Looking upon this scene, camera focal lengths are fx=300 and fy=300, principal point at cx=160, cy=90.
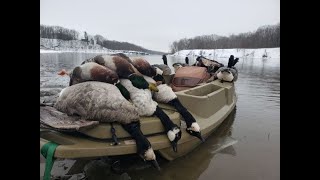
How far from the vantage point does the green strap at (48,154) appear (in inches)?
117

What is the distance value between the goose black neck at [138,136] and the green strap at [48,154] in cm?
75

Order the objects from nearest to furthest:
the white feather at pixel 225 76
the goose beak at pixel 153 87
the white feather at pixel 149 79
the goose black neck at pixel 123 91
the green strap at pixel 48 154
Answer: the green strap at pixel 48 154, the goose black neck at pixel 123 91, the goose beak at pixel 153 87, the white feather at pixel 149 79, the white feather at pixel 225 76

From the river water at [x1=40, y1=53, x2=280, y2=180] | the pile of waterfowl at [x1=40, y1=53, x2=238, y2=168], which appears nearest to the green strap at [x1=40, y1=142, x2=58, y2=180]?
the pile of waterfowl at [x1=40, y1=53, x2=238, y2=168]

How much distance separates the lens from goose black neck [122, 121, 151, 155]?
318 cm

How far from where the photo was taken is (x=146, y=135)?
3.45m

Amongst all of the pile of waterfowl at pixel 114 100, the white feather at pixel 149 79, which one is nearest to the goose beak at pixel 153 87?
the pile of waterfowl at pixel 114 100

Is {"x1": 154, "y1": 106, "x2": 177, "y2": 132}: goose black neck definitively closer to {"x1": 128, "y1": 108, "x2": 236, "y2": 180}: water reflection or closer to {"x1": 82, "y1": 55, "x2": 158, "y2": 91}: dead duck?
{"x1": 82, "y1": 55, "x2": 158, "y2": 91}: dead duck

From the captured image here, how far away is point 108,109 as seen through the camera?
3.17m

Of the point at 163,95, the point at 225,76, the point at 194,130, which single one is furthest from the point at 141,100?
the point at 225,76

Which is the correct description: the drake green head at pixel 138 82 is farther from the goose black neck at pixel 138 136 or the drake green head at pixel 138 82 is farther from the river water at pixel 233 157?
the river water at pixel 233 157

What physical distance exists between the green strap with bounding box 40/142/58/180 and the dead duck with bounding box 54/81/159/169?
41 cm

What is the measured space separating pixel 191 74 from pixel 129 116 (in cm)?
370

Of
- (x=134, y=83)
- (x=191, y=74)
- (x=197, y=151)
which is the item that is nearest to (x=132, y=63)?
(x=134, y=83)
